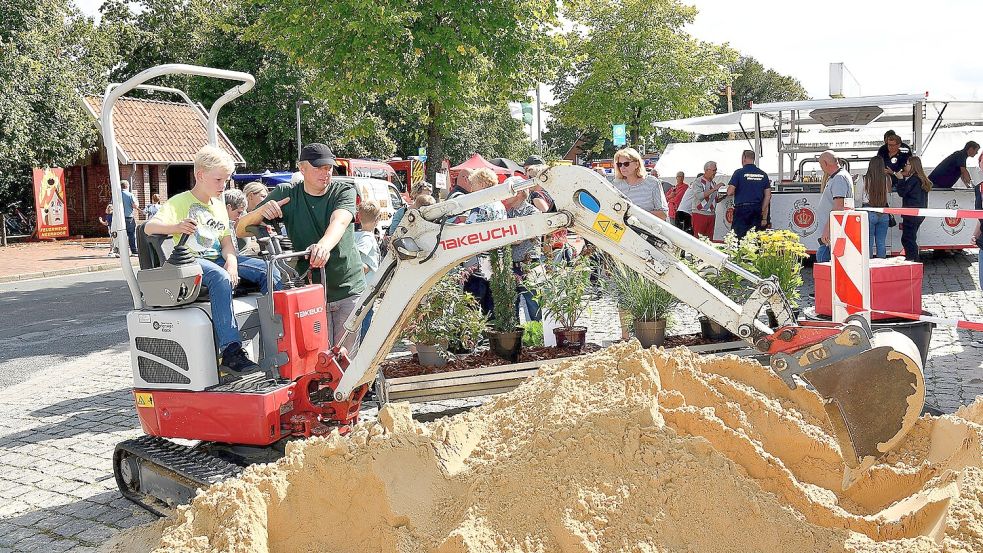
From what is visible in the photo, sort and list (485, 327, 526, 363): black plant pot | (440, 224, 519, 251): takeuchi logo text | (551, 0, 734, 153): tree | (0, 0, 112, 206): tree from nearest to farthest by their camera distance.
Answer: (440, 224, 519, 251): takeuchi logo text
(485, 327, 526, 363): black plant pot
(0, 0, 112, 206): tree
(551, 0, 734, 153): tree

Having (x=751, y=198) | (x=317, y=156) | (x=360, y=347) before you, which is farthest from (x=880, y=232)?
(x=360, y=347)

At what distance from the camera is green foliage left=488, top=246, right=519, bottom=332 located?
713 cm

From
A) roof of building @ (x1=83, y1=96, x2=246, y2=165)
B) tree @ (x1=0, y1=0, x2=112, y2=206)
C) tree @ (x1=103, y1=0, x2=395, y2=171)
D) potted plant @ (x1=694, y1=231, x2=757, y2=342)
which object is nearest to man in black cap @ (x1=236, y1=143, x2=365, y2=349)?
Result: potted plant @ (x1=694, y1=231, x2=757, y2=342)

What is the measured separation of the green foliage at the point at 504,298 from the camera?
7133 millimetres

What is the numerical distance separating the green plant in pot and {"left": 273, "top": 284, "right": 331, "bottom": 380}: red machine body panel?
277 centimetres

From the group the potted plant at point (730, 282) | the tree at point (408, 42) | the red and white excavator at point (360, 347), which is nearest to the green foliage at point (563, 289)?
the potted plant at point (730, 282)

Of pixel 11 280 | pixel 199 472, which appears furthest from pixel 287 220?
pixel 11 280

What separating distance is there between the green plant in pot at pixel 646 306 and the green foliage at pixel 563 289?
0.34 m

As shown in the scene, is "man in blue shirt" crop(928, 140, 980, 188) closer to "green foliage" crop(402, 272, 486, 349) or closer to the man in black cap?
"green foliage" crop(402, 272, 486, 349)

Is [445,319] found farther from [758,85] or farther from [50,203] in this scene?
[758,85]

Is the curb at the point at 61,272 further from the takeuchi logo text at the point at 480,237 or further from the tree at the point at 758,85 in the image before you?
the tree at the point at 758,85

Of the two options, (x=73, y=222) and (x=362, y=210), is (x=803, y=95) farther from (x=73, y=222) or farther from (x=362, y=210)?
(x=362, y=210)

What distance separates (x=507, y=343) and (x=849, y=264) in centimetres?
270

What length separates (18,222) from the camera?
30016 mm
